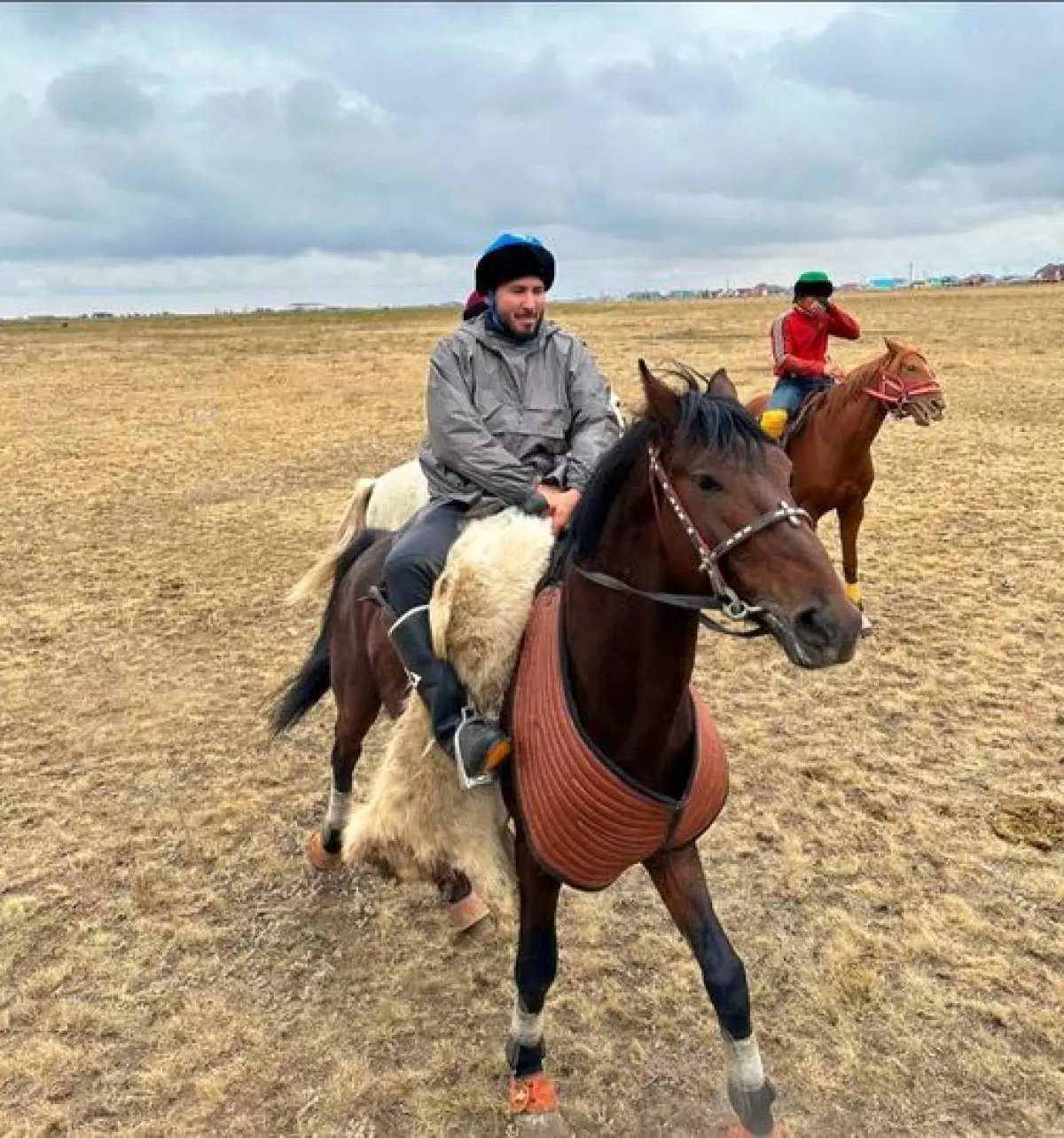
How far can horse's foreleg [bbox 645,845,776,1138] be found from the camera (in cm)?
281

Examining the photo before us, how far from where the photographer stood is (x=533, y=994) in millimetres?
3135

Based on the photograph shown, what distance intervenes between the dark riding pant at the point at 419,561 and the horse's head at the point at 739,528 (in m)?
1.17

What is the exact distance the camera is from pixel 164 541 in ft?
35.4

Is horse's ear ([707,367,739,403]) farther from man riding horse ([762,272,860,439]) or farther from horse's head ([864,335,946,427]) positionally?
man riding horse ([762,272,860,439])

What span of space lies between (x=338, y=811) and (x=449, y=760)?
4.93 feet

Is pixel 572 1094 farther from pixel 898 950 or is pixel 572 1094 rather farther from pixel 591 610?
pixel 591 610

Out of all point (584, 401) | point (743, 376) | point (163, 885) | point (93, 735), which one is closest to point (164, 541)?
point (93, 735)

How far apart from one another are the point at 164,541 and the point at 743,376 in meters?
17.0

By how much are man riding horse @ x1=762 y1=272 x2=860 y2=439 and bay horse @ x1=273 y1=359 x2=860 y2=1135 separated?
6018 millimetres

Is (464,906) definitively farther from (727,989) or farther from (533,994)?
(727,989)

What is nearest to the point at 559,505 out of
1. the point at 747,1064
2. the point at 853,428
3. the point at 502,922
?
the point at 747,1064

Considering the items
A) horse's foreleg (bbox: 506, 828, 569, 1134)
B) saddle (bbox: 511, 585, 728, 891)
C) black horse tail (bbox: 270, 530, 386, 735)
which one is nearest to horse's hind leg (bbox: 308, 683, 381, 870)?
black horse tail (bbox: 270, 530, 386, 735)

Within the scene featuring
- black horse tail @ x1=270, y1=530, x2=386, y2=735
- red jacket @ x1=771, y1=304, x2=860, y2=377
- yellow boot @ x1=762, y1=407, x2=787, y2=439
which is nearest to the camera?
black horse tail @ x1=270, y1=530, x2=386, y2=735

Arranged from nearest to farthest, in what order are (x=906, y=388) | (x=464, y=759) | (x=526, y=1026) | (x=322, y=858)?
(x=464, y=759), (x=526, y=1026), (x=322, y=858), (x=906, y=388)
